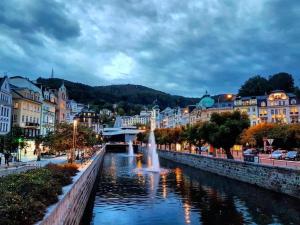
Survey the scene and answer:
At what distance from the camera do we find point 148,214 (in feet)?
100

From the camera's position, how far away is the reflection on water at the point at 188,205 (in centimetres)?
2884

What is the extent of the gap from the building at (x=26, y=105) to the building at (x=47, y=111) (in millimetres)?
3364

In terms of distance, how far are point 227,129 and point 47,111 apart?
2397 inches

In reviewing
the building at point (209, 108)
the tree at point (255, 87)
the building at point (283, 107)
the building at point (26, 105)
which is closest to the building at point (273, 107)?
the building at point (283, 107)

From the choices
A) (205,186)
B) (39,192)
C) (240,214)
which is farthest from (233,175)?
(39,192)

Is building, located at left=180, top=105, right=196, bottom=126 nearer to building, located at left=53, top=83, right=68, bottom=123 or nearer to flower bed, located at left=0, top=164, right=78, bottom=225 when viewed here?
building, located at left=53, top=83, right=68, bottom=123

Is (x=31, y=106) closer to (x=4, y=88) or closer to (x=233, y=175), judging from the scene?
(x=4, y=88)

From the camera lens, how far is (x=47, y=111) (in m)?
103

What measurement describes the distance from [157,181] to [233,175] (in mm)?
12219

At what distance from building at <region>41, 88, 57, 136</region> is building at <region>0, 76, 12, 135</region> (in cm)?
2170

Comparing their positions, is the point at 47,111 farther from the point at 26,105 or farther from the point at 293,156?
the point at 293,156

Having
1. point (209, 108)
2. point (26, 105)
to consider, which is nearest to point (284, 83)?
point (209, 108)

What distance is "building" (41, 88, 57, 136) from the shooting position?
10000 centimetres

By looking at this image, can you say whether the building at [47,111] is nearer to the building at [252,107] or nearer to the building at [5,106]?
the building at [5,106]
